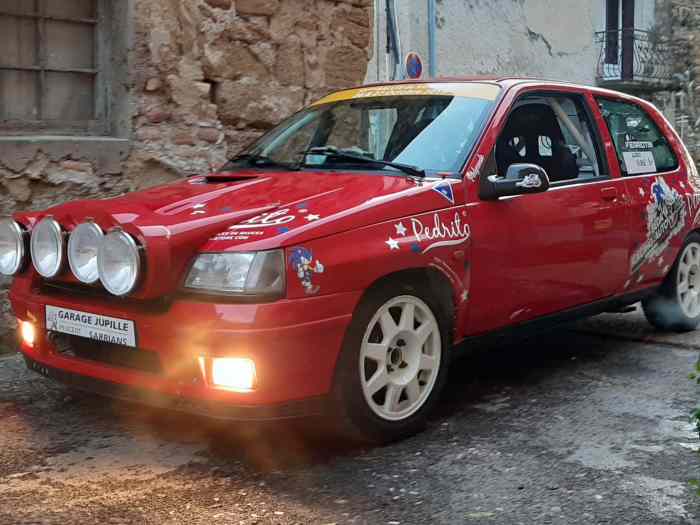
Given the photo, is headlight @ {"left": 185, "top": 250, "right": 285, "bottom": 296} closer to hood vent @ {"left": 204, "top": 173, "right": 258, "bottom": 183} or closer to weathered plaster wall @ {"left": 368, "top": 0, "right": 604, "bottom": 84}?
hood vent @ {"left": 204, "top": 173, "right": 258, "bottom": 183}

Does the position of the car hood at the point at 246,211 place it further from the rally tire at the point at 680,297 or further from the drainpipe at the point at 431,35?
the drainpipe at the point at 431,35

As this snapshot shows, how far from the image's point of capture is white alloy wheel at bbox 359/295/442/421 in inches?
151

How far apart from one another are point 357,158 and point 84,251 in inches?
53.8

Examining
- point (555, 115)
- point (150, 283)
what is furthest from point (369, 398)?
point (555, 115)

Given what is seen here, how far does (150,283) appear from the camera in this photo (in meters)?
3.52

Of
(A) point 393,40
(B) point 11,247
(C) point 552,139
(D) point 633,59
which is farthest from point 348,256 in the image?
(D) point 633,59

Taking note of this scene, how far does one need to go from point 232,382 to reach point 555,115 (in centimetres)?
256

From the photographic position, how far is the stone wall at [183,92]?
609 centimetres

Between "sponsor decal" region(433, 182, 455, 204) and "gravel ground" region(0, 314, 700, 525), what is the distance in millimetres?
1013

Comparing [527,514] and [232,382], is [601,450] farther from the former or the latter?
[232,382]

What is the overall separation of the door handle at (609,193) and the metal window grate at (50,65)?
3.51 m

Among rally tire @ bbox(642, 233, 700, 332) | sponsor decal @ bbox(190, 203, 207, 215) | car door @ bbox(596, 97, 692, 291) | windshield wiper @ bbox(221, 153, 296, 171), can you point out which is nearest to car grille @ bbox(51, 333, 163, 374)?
sponsor decal @ bbox(190, 203, 207, 215)

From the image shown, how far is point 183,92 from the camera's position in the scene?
6.80m

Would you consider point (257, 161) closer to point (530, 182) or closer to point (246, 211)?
point (246, 211)
